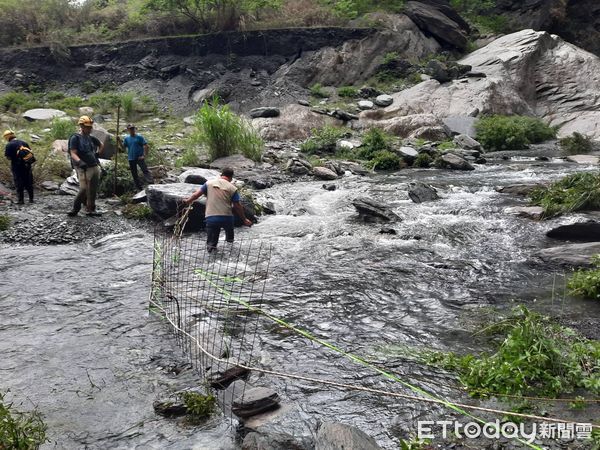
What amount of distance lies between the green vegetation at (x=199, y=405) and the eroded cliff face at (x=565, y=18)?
3444 cm

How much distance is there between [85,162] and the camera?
10.1 meters

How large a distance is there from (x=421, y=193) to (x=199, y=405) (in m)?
8.70

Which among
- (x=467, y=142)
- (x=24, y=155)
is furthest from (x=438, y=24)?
(x=24, y=155)

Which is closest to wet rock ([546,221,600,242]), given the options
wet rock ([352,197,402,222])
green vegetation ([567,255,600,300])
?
green vegetation ([567,255,600,300])

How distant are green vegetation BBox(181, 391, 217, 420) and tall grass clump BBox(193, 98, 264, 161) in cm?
1153

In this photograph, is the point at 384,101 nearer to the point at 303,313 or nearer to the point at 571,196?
the point at 571,196

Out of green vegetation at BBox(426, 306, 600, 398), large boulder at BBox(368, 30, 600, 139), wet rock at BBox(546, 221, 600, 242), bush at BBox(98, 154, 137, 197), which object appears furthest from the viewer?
large boulder at BBox(368, 30, 600, 139)

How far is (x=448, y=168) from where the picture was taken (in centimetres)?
1578

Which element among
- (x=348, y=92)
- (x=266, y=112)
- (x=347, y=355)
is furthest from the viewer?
(x=348, y=92)

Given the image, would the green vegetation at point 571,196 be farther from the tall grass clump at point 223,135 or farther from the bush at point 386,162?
the tall grass clump at point 223,135

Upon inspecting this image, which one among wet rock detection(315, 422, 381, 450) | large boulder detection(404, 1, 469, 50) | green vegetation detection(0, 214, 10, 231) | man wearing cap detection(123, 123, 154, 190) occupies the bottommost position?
green vegetation detection(0, 214, 10, 231)

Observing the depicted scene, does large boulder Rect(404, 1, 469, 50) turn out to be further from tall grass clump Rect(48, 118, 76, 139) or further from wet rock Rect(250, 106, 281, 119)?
tall grass clump Rect(48, 118, 76, 139)

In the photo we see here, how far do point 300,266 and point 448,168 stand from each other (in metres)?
9.61

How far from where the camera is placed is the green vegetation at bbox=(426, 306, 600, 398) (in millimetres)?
4059
